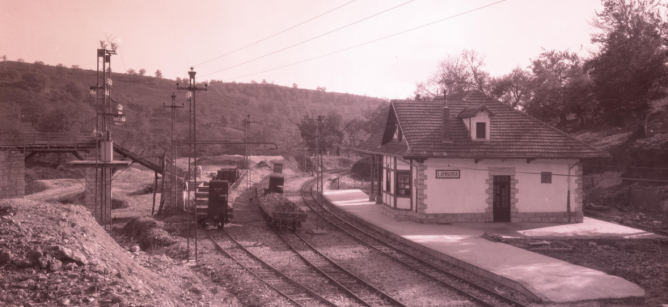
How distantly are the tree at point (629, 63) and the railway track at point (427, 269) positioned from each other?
23.6m

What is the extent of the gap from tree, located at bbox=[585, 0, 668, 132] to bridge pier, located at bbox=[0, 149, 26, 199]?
3997 cm

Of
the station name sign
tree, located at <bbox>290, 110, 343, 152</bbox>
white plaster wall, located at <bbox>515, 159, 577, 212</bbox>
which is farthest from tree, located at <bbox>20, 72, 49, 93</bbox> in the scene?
white plaster wall, located at <bbox>515, 159, 577, 212</bbox>

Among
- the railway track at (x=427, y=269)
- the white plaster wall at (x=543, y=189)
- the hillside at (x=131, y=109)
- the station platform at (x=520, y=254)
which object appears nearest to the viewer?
the railway track at (x=427, y=269)

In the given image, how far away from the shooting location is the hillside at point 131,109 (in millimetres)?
63250

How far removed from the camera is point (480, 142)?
2433 cm

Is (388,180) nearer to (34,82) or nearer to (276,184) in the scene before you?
(276,184)

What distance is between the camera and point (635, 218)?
25531 mm

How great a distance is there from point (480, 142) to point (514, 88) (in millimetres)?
26868

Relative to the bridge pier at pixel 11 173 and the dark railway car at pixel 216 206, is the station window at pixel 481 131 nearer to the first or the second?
the dark railway car at pixel 216 206

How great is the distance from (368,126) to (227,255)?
61595mm

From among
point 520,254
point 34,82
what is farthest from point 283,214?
point 34,82

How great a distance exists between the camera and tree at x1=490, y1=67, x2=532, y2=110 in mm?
47125

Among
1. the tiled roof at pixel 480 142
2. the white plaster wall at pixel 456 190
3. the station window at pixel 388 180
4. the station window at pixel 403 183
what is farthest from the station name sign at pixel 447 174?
the station window at pixel 388 180

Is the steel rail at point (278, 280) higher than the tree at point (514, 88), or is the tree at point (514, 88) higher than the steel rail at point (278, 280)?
the tree at point (514, 88)
